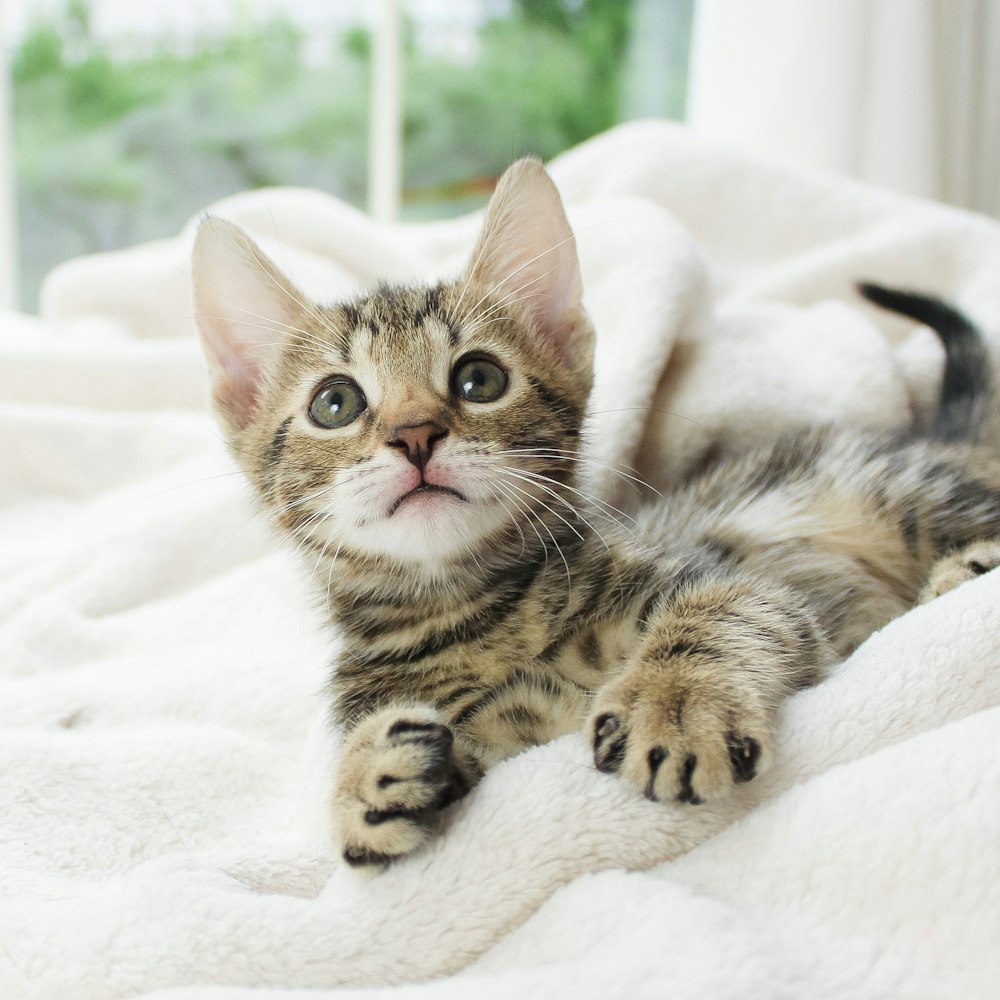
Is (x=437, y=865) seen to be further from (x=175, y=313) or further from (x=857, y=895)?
(x=175, y=313)

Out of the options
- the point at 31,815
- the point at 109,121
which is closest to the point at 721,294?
the point at 31,815

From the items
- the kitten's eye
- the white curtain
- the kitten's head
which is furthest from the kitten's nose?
the white curtain

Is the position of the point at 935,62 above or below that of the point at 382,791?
above

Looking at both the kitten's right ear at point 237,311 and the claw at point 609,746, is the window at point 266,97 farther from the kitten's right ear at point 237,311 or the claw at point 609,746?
the claw at point 609,746

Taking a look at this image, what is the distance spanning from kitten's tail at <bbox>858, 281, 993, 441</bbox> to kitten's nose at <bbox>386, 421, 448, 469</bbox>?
78cm

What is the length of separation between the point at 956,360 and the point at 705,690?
32.4 inches

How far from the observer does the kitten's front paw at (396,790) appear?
2.39ft

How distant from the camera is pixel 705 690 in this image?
751 mm

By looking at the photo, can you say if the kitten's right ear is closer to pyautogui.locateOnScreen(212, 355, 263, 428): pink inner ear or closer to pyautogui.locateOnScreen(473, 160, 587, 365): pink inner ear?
pyautogui.locateOnScreen(212, 355, 263, 428): pink inner ear

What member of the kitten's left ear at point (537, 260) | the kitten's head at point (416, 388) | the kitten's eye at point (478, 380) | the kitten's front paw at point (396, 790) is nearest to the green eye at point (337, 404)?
the kitten's head at point (416, 388)

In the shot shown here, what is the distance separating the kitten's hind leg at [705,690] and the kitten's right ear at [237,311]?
574 millimetres

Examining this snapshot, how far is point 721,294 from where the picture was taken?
1680 mm

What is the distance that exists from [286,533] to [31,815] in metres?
0.38

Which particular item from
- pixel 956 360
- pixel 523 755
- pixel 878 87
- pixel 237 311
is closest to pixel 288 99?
pixel 878 87
